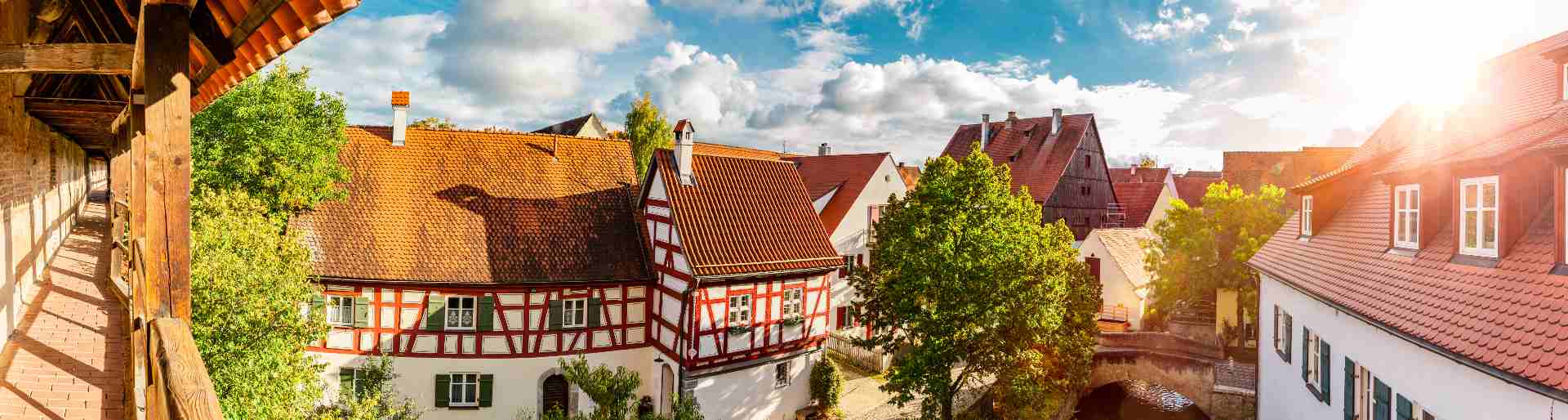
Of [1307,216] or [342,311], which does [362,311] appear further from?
[1307,216]

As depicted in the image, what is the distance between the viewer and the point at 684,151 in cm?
1720

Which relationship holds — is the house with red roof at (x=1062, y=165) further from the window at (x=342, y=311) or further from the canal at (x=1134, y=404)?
the window at (x=342, y=311)

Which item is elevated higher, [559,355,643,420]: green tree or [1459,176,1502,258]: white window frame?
[1459,176,1502,258]: white window frame

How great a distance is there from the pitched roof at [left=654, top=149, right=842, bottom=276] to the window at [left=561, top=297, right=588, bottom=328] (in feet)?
9.79

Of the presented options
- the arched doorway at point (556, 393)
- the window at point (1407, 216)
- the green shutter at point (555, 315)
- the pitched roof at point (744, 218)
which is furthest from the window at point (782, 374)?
the window at point (1407, 216)

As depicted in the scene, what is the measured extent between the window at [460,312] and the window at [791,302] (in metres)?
7.02

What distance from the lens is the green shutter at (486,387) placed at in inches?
631

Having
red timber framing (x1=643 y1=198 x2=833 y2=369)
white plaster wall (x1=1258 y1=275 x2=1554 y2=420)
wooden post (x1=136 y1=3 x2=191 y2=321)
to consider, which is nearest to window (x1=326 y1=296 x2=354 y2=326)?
red timber framing (x1=643 y1=198 x2=833 y2=369)

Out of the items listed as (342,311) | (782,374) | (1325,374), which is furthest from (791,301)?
(1325,374)

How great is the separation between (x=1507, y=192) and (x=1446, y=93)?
5.78m

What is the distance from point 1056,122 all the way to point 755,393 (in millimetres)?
23162

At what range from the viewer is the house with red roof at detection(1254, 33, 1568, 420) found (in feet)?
21.8

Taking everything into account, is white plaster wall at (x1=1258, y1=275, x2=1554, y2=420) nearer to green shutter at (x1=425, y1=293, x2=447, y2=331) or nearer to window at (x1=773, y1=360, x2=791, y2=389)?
window at (x1=773, y1=360, x2=791, y2=389)

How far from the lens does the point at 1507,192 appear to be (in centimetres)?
750
